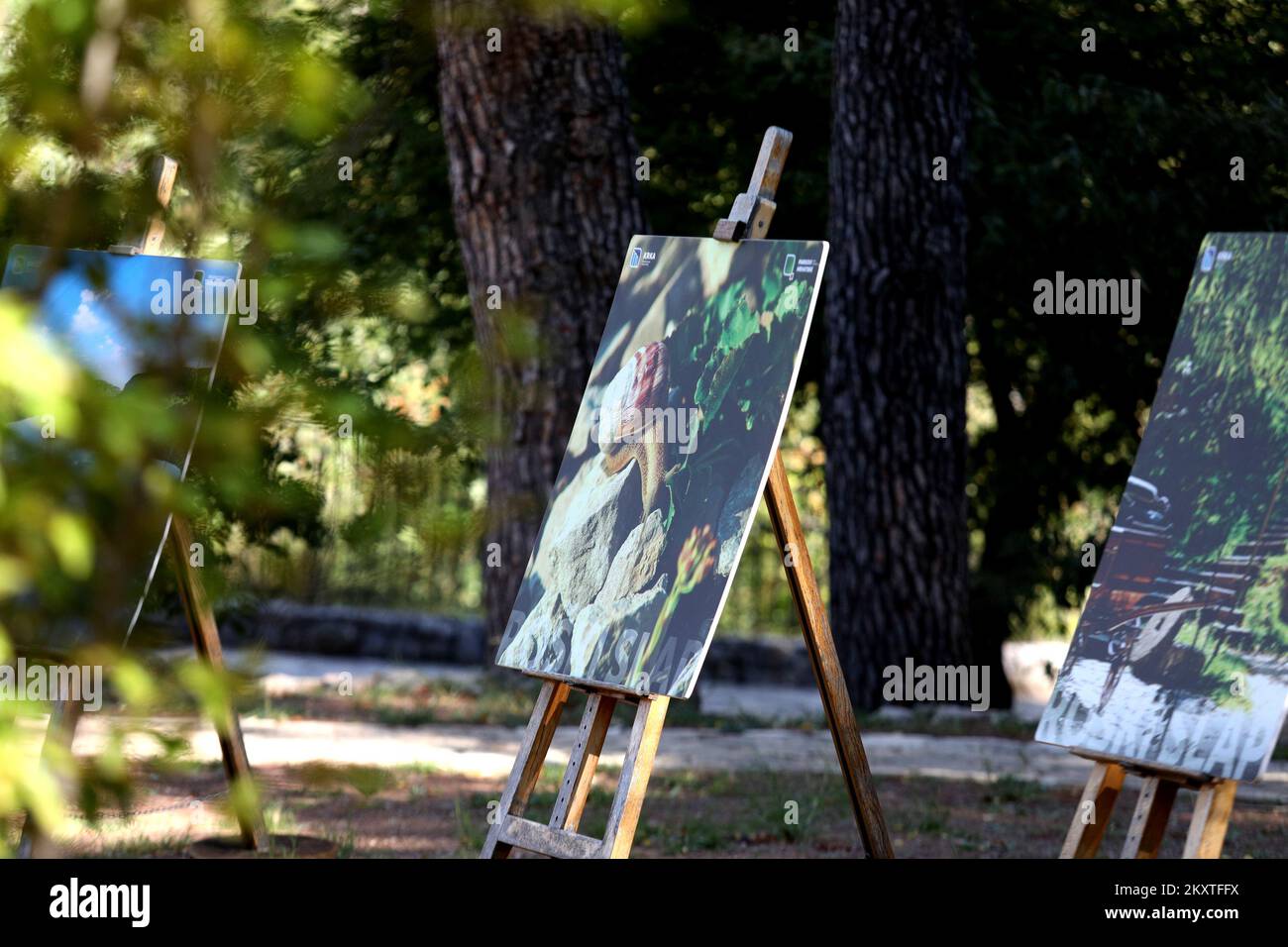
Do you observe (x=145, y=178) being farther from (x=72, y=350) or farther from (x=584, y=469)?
(x=584, y=469)

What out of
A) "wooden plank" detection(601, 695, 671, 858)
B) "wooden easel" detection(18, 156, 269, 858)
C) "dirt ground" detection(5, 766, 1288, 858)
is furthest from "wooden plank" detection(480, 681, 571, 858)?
"dirt ground" detection(5, 766, 1288, 858)

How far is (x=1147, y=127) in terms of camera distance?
829 centimetres

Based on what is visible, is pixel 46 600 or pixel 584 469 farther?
pixel 584 469

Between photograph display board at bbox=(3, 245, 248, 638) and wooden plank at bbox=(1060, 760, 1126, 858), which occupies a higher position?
photograph display board at bbox=(3, 245, 248, 638)

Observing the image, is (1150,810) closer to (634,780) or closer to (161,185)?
(634,780)

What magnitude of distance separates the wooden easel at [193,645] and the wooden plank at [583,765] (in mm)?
718

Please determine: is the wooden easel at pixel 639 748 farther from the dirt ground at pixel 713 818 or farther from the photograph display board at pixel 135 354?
the photograph display board at pixel 135 354

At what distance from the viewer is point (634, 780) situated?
3.37m

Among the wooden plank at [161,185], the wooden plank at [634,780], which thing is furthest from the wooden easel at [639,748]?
the wooden plank at [161,185]

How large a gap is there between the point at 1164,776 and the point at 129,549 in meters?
2.70

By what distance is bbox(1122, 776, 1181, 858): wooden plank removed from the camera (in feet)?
10.7

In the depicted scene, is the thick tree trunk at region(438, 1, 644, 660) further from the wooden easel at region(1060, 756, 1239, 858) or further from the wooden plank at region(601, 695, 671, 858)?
the wooden easel at region(1060, 756, 1239, 858)

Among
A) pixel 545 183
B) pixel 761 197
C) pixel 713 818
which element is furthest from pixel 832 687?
pixel 545 183

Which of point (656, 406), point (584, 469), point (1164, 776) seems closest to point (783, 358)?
point (656, 406)
